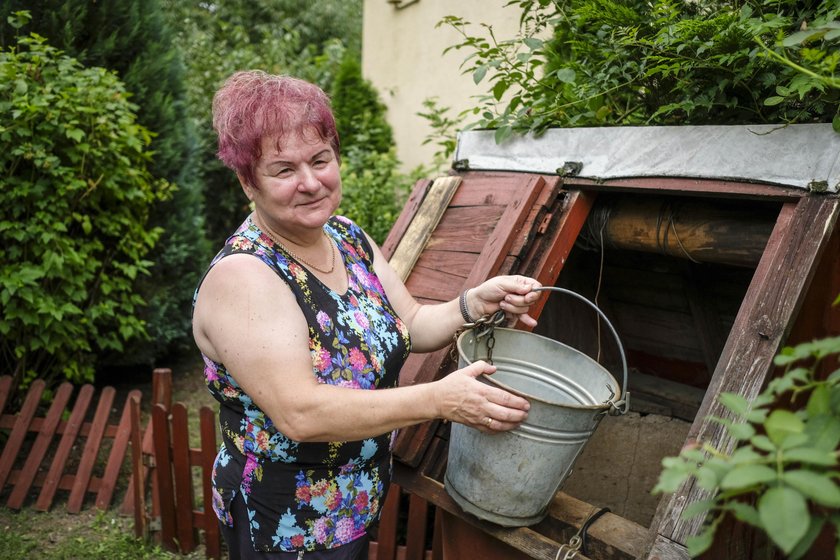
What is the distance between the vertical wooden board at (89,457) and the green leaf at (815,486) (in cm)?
384

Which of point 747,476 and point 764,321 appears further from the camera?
point 764,321

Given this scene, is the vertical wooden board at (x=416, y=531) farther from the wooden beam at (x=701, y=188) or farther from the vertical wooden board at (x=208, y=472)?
the wooden beam at (x=701, y=188)

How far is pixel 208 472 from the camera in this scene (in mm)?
3270

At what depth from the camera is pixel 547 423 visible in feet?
5.21

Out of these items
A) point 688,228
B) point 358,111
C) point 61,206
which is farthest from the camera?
point 358,111

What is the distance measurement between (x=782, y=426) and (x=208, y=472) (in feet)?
9.71

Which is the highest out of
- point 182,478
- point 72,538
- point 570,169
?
point 570,169

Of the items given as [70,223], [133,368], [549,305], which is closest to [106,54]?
[70,223]

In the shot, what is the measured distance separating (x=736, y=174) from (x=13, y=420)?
13.3 feet

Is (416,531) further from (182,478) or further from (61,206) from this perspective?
(61,206)

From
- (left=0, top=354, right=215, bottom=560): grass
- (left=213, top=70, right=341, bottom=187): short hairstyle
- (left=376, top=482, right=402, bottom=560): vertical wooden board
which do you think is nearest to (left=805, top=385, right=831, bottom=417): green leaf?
(left=213, top=70, right=341, bottom=187): short hairstyle

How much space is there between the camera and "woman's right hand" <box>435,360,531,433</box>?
155 centimetres

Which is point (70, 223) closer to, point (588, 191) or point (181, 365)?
point (181, 365)

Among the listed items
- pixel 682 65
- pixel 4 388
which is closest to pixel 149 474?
pixel 4 388
